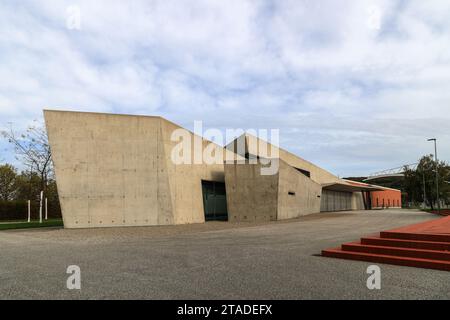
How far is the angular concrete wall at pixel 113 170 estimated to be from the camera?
1908cm

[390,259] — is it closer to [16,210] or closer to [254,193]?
[254,193]

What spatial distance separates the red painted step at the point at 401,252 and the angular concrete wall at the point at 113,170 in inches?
512

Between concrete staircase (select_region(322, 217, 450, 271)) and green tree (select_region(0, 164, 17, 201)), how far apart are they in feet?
159

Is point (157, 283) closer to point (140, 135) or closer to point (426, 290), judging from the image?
point (426, 290)

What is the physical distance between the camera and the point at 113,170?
19.7m

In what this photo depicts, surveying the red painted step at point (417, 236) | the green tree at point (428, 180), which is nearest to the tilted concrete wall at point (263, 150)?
the green tree at point (428, 180)

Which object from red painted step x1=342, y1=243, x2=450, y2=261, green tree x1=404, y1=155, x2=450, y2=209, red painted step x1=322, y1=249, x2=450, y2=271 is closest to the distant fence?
red painted step x1=322, y1=249, x2=450, y2=271

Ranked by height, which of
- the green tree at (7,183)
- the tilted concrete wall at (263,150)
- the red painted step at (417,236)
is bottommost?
the red painted step at (417,236)

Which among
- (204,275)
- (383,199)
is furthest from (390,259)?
(383,199)

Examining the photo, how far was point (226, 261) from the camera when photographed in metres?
8.44

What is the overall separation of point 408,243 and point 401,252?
657 mm

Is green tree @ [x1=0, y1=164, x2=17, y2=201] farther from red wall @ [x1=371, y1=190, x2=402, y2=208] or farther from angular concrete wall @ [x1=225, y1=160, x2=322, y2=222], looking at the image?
red wall @ [x1=371, y1=190, x2=402, y2=208]

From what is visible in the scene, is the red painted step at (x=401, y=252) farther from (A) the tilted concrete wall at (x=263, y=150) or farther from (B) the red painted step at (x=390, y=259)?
(A) the tilted concrete wall at (x=263, y=150)
